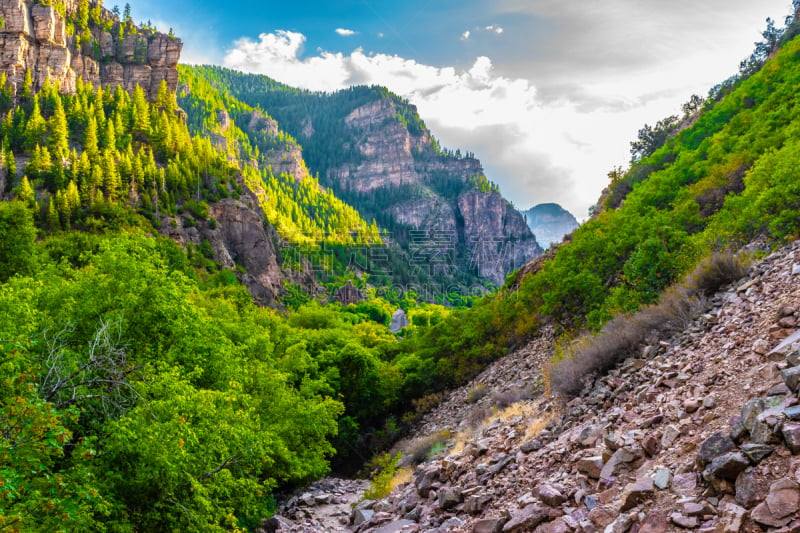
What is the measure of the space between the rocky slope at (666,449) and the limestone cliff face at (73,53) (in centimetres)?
13614

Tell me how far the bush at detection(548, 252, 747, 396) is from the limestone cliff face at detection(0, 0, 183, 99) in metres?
136

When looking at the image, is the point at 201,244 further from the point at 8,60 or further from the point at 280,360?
the point at 8,60

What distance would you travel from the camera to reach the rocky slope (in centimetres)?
479

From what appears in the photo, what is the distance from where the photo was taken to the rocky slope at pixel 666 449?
188 inches

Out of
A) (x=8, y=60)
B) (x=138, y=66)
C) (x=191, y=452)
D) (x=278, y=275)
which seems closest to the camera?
(x=191, y=452)

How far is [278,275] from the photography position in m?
97.2

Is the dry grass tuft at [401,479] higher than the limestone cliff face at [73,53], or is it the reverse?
the limestone cliff face at [73,53]

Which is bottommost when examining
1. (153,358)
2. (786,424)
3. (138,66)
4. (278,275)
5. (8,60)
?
(786,424)

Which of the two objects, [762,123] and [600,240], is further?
[762,123]

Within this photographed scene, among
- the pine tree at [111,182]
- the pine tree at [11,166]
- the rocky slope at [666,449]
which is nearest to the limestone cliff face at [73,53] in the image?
the pine tree at [11,166]

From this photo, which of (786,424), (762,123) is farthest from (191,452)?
(762,123)

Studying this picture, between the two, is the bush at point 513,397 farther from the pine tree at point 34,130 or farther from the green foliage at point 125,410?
the pine tree at point 34,130

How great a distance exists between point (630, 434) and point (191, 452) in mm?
9566

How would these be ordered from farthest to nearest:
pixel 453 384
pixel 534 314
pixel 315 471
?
pixel 453 384, pixel 534 314, pixel 315 471
